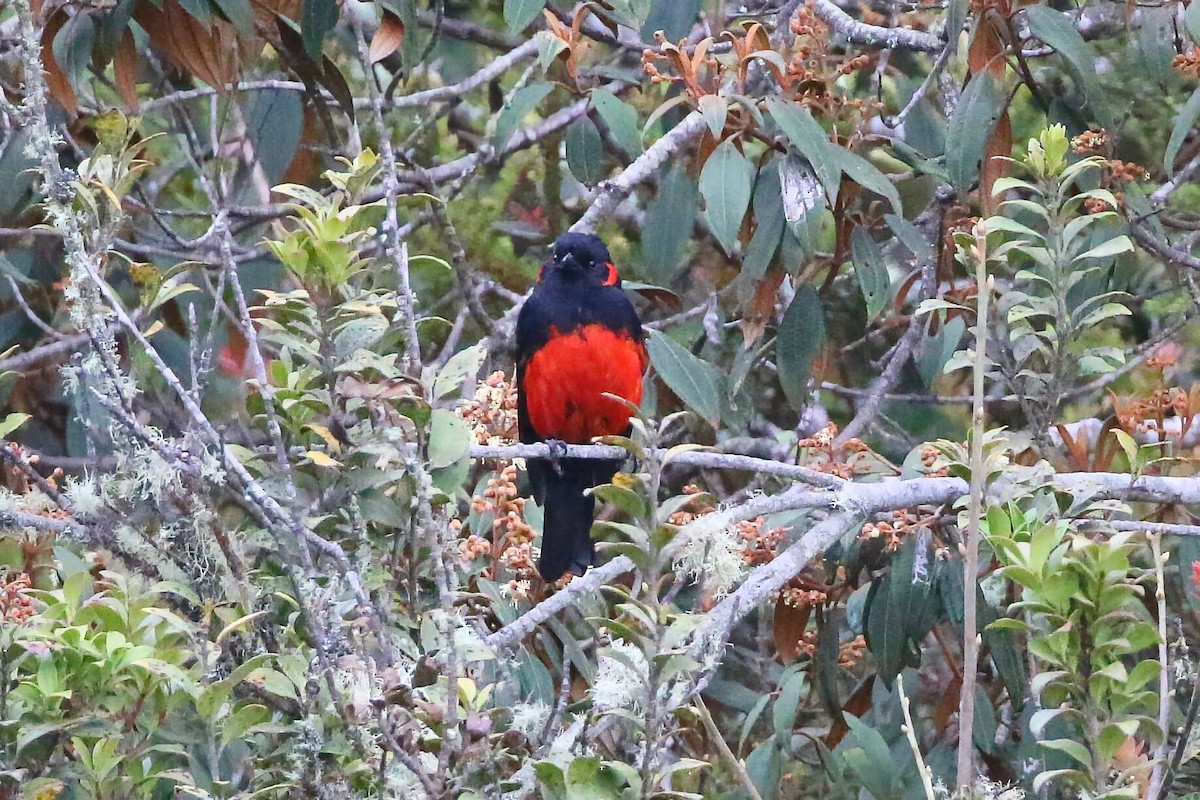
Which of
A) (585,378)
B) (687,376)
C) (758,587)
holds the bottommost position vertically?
(585,378)

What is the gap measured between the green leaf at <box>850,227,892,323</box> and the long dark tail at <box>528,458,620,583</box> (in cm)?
147

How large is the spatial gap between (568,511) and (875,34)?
74.7 inches

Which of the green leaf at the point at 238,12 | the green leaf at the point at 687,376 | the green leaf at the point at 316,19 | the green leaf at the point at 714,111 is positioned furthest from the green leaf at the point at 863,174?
the green leaf at the point at 238,12

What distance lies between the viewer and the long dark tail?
489 centimetres

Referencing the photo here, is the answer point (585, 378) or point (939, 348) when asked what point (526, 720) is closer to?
point (939, 348)

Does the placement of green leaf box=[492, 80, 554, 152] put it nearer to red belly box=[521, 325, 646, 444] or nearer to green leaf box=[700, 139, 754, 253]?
green leaf box=[700, 139, 754, 253]

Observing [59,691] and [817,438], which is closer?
[59,691]

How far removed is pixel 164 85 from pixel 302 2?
5.24 ft

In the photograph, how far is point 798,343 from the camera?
12.1ft

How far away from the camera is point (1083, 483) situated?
2.90 metres

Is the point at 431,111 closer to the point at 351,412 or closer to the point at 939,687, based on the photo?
the point at 939,687

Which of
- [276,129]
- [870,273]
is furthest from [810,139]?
[276,129]

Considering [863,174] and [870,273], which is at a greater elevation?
[863,174]

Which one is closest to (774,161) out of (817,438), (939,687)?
(817,438)
